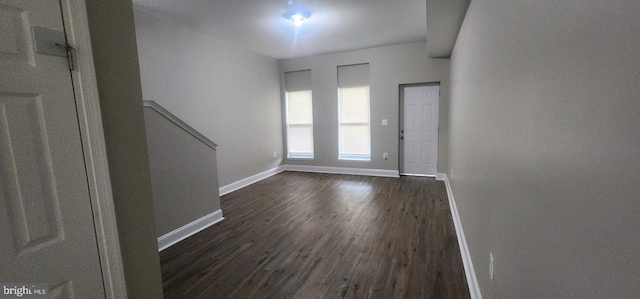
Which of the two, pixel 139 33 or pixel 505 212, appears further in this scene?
pixel 139 33

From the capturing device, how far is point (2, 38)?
33.3 inches

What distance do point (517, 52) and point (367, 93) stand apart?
4.58m

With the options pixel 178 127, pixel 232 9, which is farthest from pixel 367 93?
pixel 178 127

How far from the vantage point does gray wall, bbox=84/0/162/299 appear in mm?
1154

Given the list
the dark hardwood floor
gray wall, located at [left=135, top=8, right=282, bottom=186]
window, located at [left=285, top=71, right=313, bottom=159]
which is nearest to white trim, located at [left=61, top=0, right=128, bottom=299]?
the dark hardwood floor

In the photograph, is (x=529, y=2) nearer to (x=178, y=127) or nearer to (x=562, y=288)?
(x=562, y=288)

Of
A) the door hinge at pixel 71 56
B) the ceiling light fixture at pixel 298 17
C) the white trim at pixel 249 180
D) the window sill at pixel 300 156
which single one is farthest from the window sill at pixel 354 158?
the door hinge at pixel 71 56

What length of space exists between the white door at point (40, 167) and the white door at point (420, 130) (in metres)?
5.26

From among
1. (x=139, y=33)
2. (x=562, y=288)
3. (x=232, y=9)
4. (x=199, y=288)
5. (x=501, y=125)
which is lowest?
(x=199, y=288)

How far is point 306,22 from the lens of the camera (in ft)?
12.5

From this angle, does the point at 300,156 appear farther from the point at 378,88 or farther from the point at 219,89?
the point at 219,89

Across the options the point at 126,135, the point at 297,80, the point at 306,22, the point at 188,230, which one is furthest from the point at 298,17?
the point at 188,230

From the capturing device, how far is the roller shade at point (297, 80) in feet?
19.9

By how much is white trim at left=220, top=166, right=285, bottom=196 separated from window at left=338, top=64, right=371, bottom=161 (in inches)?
62.3
